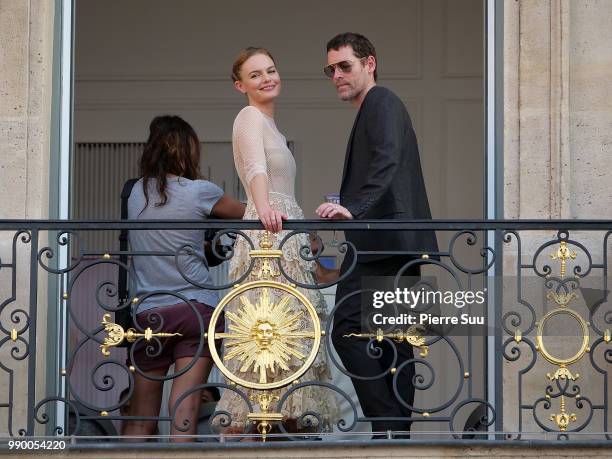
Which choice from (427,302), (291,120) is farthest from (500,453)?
(291,120)

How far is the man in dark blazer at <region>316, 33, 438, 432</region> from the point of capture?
741 cm

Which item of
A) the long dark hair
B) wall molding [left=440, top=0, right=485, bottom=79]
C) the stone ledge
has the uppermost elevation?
wall molding [left=440, top=0, right=485, bottom=79]

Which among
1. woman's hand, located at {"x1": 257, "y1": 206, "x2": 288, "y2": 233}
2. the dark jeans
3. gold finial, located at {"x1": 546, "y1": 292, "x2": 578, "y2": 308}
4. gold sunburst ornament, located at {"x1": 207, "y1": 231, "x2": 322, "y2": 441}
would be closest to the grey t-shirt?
gold sunburst ornament, located at {"x1": 207, "y1": 231, "x2": 322, "y2": 441}

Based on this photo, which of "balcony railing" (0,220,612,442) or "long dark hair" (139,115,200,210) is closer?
"balcony railing" (0,220,612,442)

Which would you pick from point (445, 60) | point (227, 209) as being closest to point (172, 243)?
point (227, 209)

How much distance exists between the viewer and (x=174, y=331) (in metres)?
7.69

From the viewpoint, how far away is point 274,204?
24.8ft

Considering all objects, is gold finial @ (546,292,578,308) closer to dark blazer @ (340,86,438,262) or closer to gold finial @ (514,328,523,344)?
gold finial @ (514,328,523,344)

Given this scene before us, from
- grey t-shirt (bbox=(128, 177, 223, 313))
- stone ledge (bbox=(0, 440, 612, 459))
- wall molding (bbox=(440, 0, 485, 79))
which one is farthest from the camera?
wall molding (bbox=(440, 0, 485, 79))

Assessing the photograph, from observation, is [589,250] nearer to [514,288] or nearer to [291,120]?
[514,288]

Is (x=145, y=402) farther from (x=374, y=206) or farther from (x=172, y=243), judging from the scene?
(x=374, y=206)

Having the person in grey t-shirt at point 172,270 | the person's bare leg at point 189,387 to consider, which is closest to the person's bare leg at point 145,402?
the person in grey t-shirt at point 172,270

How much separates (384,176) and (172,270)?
3.65ft

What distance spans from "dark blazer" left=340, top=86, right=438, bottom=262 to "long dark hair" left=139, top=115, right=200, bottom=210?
2.61ft
